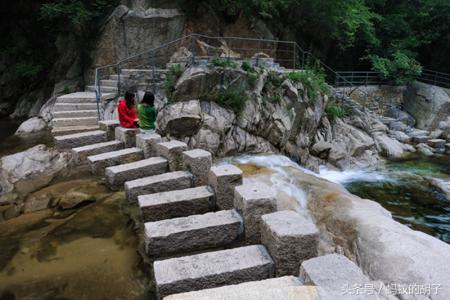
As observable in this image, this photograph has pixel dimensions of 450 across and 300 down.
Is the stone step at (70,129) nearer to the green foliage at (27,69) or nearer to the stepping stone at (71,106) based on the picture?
the stepping stone at (71,106)

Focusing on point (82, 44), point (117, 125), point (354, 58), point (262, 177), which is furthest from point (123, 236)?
point (354, 58)

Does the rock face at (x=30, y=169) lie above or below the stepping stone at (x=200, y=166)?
below

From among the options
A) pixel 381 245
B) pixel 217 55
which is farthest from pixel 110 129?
pixel 217 55

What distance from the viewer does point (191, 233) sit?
3.59 metres

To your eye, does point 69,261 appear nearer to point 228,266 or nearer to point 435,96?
point 228,266

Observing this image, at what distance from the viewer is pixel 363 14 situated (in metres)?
19.0

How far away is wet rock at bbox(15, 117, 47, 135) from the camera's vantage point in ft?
31.0

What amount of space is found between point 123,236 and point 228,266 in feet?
5.26

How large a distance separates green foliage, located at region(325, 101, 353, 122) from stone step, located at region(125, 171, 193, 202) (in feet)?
39.4

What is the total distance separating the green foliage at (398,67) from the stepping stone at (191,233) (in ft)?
64.2

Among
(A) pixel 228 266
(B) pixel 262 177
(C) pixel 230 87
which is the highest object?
(C) pixel 230 87

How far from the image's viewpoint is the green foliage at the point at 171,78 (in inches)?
433

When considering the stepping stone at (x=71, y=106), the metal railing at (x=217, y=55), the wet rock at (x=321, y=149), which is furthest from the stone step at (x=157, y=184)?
the wet rock at (x=321, y=149)

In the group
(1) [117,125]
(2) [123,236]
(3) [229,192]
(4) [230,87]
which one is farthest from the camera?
(4) [230,87]
